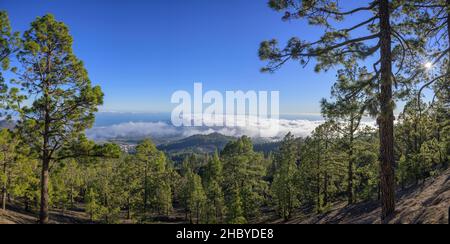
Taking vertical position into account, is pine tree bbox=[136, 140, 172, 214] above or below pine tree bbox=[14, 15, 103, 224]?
below

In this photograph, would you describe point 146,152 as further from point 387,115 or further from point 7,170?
point 387,115

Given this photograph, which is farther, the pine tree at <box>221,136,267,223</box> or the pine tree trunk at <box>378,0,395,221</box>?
the pine tree at <box>221,136,267,223</box>

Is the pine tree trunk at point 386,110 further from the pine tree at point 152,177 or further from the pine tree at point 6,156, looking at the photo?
the pine tree at point 152,177

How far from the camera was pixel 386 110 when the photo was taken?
380 inches

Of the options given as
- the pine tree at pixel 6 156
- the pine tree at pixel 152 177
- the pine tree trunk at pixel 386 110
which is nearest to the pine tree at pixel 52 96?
the pine tree at pixel 6 156

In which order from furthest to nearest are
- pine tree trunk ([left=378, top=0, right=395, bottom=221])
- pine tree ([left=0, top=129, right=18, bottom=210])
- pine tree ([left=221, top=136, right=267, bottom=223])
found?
1. pine tree ([left=221, top=136, right=267, bottom=223])
2. pine tree ([left=0, top=129, right=18, bottom=210])
3. pine tree trunk ([left=378, top=0, right=395, bottom=221])

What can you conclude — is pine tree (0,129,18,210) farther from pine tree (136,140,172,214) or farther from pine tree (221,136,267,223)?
pine tree (221,136,267,223)

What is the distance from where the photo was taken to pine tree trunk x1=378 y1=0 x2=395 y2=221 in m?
9.72

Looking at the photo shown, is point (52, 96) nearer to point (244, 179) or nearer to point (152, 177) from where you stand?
point (244, 179)

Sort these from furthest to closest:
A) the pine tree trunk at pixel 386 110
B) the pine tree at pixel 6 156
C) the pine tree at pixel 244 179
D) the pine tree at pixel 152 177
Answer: the pine tree at pixel 152 177, the pine tree at pixel 244 179, the pine tree at pixel 6 156, the pine tree trunk at pixel 386 110

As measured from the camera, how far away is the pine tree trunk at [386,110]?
9719 millimetres

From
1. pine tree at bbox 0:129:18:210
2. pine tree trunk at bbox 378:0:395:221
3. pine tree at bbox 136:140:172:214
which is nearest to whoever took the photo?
pine tree trunk at bbox 378:0:395:221

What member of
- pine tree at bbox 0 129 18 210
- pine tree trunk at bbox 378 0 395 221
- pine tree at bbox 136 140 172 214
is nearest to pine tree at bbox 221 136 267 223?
pine tree at bbox 136 140 172 214
